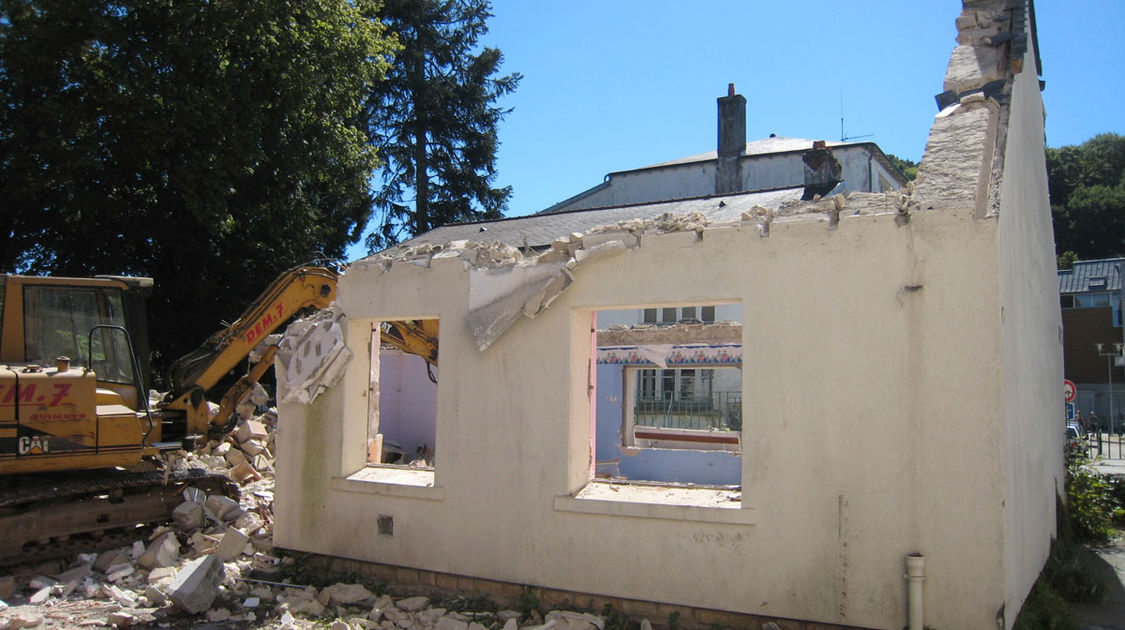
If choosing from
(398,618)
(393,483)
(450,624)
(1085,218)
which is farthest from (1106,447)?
(1085,218)

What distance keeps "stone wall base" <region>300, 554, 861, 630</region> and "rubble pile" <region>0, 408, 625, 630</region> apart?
16 cm

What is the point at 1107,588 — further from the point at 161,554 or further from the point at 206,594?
the point at 161,554

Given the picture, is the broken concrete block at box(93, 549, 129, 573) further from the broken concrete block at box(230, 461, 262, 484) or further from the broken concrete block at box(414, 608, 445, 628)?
the broken concrete block at box(414, 608, 445, 628)

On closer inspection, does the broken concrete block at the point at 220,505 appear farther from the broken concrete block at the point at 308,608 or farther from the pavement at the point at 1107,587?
the pavement at the point at 1107,587

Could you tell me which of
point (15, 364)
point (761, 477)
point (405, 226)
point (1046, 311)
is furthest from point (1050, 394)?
point (405, 226)

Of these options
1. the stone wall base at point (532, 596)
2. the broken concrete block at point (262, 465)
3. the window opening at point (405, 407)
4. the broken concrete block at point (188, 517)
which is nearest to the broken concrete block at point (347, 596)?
the stone wall base at point (532, 596)

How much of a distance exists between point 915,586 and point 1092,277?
4178cm

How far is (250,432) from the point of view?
13250mm

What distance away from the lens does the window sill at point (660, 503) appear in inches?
244

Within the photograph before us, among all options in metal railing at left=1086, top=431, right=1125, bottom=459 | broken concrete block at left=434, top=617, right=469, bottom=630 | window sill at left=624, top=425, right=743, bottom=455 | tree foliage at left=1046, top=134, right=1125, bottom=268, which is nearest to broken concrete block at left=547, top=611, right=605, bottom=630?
broken concrete block at left=434, top=617, right=469, bottom=630

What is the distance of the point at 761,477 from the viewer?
20.0 ft

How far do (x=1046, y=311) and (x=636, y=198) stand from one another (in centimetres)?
2087

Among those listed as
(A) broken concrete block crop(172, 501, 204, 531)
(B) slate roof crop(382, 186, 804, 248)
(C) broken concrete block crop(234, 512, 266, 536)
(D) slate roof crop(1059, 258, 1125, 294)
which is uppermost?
(D) slate roof crop(1059, 258, 1125, 294)

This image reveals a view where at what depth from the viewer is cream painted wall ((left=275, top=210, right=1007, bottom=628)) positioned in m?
5.54
